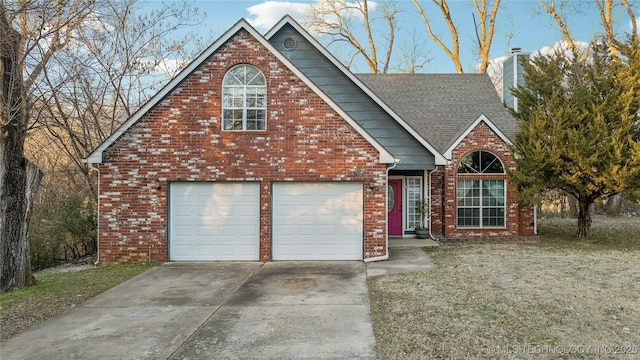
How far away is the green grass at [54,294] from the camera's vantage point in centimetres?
612

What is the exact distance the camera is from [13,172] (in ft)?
24.9

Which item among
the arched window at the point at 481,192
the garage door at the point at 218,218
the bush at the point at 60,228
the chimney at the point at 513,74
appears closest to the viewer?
the garage door at the point at 218,218

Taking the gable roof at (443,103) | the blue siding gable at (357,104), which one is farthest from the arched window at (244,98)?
the gable roof at (443,103)

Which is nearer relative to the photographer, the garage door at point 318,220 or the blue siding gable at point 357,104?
the garage door at point 318,220

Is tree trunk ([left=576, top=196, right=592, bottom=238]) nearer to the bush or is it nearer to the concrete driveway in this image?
the concrete driveway

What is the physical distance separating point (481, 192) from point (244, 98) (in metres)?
8.40

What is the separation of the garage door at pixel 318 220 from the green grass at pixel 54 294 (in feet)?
10.9

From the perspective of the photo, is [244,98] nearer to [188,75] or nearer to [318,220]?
[188,75]

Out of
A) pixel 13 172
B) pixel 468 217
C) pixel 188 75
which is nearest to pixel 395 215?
pixel 468 217

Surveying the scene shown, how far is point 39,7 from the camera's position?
7.28 meters

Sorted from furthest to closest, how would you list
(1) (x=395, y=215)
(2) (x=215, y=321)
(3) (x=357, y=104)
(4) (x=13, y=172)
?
1. (1) (x=395, y=215)
2. (3) (x=357, y=104)
3. (4) (x=13, y=172)
4. (2) (x=215, y=321)

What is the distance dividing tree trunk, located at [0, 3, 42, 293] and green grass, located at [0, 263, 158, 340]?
48cm

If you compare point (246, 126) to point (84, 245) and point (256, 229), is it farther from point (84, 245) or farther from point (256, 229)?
point (84, 245)

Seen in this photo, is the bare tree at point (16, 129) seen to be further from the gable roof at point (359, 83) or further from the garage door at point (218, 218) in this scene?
the gable roof at point (359, 83)
